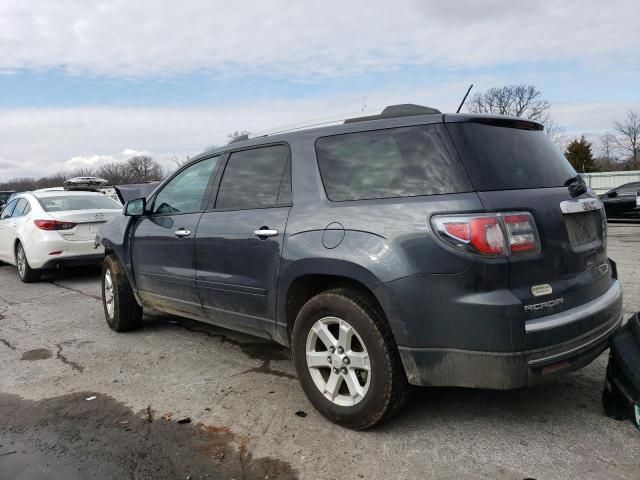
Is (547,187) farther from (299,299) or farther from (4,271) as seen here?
(4,271)

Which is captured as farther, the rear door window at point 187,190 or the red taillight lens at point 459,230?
the rear door window at point 187,190

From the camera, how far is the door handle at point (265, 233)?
3.45 metres

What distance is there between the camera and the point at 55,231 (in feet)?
27.2

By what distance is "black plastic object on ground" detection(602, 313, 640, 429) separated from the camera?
9.11 ft

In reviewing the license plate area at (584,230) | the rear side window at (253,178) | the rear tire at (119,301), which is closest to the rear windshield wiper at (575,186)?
the license plate area at (584,230)

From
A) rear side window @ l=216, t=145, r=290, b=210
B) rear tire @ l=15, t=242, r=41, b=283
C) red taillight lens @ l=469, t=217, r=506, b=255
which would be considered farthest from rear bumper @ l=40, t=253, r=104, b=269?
red taillight lens @ l=469, t=217, r=506, b=255

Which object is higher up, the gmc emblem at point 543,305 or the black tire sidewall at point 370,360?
the gmc emblem at point 543,305

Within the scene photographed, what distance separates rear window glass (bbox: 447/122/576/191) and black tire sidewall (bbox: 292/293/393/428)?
0.97 m

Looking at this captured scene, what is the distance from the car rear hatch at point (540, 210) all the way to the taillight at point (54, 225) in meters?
7.24

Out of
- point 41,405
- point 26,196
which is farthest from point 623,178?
point 41,405

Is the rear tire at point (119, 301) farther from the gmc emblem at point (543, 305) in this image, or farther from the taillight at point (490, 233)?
the gmc emblem at point (543, 305)

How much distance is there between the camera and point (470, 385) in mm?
2688

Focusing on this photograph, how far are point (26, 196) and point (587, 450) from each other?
9610mm

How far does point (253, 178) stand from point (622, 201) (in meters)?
16.8
